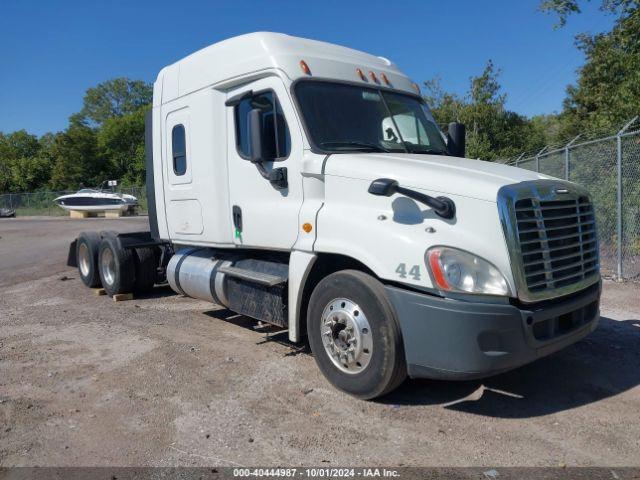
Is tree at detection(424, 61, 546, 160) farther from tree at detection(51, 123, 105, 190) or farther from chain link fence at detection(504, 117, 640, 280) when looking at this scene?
tree at detection(51, 123, 105, 190)

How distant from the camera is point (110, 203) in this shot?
41688mm

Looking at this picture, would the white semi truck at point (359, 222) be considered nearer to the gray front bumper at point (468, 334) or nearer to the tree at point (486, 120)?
the gray front bumper at point (468, 334)

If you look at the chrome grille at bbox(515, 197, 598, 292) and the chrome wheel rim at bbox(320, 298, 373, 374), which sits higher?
the chrome grille at bbox(515, 197, 598, 292)

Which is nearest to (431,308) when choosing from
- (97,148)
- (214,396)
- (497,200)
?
(497,200)

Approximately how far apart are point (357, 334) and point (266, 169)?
6.21 ft

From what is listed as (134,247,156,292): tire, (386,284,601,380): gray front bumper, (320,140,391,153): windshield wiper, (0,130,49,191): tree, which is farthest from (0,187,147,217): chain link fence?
(386,284,601,380): gray front bumper

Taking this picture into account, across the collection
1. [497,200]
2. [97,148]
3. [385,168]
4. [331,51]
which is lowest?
[497,200]

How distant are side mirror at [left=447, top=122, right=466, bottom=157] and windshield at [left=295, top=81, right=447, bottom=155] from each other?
22 centimetres

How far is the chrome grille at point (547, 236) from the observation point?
363cm

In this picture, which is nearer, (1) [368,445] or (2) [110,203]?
(1) [368,445]

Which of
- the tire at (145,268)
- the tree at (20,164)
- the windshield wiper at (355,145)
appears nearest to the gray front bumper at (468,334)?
the windshield wiper at (355,145)

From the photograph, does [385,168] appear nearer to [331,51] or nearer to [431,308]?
[431,308]

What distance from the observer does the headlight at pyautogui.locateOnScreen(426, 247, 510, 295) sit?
3580 mm

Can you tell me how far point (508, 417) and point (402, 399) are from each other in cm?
81
